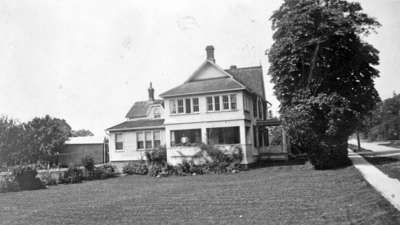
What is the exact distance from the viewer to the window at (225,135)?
3356 centimetres

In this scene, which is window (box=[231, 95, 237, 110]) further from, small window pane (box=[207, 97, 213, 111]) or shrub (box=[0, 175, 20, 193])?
shrub (box=[0, 175, 20, 193])

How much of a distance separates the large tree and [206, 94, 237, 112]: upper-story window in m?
4.78

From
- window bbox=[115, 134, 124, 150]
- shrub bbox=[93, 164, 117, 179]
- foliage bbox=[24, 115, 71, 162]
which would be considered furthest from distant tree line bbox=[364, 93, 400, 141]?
foliage bbox=[24, 115, 71, 162]

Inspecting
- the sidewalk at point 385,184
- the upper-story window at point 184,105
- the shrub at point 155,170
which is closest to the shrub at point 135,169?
the shrub at point 155,170

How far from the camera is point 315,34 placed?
84.5 ft

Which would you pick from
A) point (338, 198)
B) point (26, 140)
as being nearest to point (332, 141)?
point (338, 198)

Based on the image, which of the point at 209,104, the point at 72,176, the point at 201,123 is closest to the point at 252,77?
the point at 209,104

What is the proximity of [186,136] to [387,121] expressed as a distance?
2008 inches

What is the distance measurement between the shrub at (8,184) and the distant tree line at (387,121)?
5746 centimetres

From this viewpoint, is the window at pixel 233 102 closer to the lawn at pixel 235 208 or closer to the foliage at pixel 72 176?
the foliage at pixel 72 176

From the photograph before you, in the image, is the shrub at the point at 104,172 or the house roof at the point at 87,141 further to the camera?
the house roof at the point at 87,141

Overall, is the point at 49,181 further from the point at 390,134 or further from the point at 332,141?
the point at 390,134

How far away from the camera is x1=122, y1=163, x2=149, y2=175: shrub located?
107 ft

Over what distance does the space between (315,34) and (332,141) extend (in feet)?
22.8
